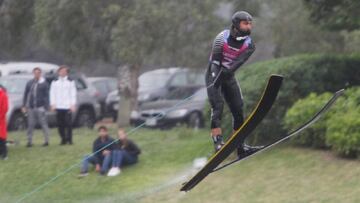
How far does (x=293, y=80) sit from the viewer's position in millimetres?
14805

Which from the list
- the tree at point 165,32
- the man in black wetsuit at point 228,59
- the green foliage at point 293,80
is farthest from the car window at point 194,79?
the man in black wetsuit at point 228,59

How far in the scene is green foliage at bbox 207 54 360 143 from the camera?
14.6 meters

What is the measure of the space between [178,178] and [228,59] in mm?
5780

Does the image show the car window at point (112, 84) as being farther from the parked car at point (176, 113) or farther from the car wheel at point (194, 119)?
the car wheel at point (194, 119)

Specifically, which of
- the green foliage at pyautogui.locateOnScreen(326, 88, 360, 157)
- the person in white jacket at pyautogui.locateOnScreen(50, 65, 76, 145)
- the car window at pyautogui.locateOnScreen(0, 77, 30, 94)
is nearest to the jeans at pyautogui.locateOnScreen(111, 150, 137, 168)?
the person in white jacket at pyautogui.locateOnScreen(50, 65, 76, 145)

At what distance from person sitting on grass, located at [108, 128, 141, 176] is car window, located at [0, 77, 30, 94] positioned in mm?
7474

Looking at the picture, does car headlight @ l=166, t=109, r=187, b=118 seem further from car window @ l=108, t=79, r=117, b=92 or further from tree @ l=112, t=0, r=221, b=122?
car window @ l=108, t=79, r=117, b=92

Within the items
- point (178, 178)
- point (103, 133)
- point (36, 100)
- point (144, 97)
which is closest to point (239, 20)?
point (178, 178)

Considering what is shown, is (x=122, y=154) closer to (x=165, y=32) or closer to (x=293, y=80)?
(x=293, y=80)

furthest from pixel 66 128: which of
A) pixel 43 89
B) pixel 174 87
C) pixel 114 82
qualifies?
pixel 114 82

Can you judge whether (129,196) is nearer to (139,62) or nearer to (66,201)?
(66,201)

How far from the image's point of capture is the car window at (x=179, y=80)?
2495 centimetres

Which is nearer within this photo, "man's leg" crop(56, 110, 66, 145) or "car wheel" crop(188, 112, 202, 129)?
"man's leg" crop(56, 110, 66, 145)

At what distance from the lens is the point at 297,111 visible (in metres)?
13.8
